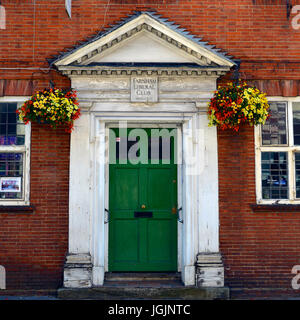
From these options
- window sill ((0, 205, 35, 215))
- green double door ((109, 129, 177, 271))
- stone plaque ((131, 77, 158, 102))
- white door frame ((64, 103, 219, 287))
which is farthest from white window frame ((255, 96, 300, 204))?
window sill ((0, 205, 35, 215))

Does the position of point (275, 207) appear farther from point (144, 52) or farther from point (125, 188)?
point (144, 52)

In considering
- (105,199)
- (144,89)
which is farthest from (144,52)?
(105,199)

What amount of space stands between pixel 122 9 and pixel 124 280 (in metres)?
5.00

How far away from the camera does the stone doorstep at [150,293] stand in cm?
651

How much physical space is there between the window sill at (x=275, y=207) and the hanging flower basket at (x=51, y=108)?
11.7 feet

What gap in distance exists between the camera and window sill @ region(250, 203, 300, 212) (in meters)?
6.85

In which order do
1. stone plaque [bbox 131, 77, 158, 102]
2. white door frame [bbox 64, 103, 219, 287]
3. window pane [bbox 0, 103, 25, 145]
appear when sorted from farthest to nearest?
window pane [bbox 0, 103, 25, 145] → stone plaque [bbox 131, 77, 158, 102] → white door frame [bbox 64, 103, 219, 287]

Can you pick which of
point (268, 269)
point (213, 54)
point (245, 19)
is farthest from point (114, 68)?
point (268, 269)

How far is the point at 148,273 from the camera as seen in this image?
23.1 feet

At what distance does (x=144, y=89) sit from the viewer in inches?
272

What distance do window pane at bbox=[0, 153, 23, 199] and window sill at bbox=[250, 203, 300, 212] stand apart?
4223 millimetres

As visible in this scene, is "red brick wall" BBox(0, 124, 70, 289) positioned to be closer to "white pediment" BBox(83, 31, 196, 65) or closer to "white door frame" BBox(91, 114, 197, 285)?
"white door frame" BBox(91, 114, 197, 285)

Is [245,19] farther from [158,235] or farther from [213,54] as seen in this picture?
[158,235]

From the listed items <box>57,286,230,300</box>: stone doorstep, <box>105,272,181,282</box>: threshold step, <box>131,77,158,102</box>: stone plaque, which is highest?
<box>131,77,158,102</box>: stone plaque
